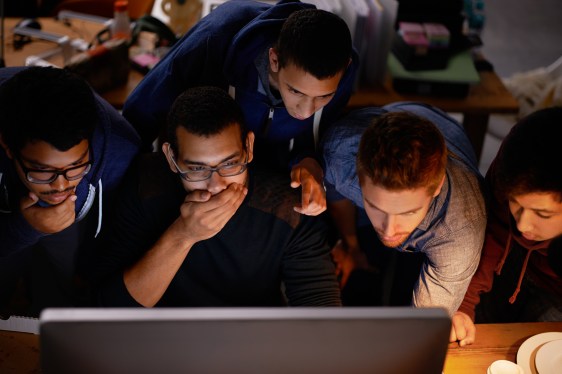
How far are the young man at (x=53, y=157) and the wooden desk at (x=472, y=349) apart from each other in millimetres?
293

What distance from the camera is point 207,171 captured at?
1.75m

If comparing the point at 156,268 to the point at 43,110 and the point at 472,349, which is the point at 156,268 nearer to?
the point at 43,110

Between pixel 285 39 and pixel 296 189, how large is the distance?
1.38ft

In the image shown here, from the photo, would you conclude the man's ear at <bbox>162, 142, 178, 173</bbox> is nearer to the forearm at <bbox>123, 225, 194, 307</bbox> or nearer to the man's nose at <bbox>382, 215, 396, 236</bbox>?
the forearm at <bbox>123, 225, 194, 307</bbox>

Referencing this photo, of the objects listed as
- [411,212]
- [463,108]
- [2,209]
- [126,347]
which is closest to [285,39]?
[411,212]

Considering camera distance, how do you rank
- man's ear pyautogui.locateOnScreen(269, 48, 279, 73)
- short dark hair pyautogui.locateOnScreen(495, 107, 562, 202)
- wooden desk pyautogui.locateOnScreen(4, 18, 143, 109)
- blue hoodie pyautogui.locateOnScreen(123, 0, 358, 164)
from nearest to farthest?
short dark hair pyautogui.locateOnScreen(495, 107, 562, 202) → man's ear pyautogui.locateOnScreen(269, 48, 279, 73) → blue hoodie pyautogui.locateOnScreen(123, 0, 358, 164) → wooden desk pyautogui.locateOnScreen(4, 18, 143, 109)

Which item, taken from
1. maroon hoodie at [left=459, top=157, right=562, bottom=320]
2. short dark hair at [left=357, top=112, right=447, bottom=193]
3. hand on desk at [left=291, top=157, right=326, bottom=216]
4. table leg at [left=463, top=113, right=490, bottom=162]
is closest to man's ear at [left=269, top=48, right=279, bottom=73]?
hand on desk at [left=291, top=157, right=326, bottom=216]

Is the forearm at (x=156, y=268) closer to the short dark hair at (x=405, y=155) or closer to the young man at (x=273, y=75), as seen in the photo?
the young man at (x=273, y=75)

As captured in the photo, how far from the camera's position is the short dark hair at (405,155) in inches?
59.1

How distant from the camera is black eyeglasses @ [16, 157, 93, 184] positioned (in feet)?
5.21

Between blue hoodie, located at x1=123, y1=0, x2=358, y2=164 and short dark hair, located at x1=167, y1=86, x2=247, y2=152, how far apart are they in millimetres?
214

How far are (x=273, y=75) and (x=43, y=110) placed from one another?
0.67 metres

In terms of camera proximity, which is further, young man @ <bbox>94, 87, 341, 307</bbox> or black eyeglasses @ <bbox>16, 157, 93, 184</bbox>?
young man @ <bbox>94, 87, 341, 307</bbox>

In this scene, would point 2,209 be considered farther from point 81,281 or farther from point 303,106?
point 303,106
